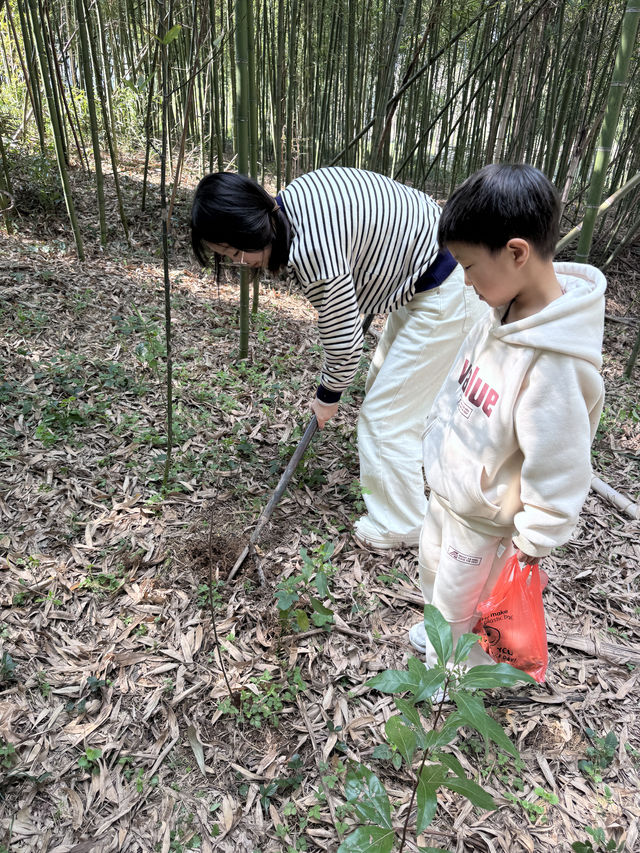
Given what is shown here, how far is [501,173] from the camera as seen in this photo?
97 cm

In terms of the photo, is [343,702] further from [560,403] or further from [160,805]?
[560,403]

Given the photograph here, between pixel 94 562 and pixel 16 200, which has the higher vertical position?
Result: pixel 16 200

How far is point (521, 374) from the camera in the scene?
105 cm

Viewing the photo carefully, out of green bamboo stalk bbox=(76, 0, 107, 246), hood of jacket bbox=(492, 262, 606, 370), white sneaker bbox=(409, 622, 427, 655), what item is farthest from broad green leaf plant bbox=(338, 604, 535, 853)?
green bamboo stalk bbox=(76, 0, 107, 246)

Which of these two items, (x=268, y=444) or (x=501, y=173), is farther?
(x=268, y=444)

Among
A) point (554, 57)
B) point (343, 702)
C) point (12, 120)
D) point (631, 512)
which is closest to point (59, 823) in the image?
point (343, 702)

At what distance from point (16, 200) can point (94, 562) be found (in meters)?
3.37

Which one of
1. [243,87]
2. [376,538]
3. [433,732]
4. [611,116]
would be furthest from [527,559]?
[243,87]

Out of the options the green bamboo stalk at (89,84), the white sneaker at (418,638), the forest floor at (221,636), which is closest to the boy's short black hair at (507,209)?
the forest floor at (221,636)

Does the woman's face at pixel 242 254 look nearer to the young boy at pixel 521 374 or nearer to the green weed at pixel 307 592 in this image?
the young boy at pixel 521 374

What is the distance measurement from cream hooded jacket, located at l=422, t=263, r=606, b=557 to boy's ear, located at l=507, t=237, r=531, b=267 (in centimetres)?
10

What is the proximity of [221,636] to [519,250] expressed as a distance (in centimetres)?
134

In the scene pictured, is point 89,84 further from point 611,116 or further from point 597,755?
point 597,755

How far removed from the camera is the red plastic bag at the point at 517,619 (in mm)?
1210
